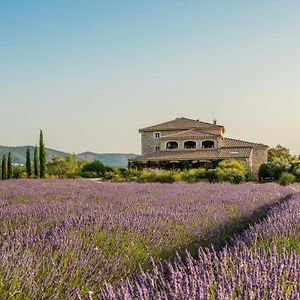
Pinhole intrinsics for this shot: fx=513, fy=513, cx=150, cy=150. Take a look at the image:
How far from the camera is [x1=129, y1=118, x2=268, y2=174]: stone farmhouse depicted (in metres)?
36.0

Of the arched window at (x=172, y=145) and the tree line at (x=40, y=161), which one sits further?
the arched window at (x=172, y=145)

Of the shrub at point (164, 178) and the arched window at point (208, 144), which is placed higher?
the arched window at point (208, 144)

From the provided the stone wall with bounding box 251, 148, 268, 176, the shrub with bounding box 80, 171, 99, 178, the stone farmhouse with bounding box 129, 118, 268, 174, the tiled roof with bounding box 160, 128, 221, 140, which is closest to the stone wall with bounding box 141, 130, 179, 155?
the stone farmhouse with bounding box 129, 118, 268, 174

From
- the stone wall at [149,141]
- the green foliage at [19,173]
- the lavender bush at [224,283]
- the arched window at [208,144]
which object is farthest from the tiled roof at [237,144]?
the lavender bush at [224,283]

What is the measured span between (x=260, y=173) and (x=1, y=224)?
25.1 metres

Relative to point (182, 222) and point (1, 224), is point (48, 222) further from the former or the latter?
point (182, 222)

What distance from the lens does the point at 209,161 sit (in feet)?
116

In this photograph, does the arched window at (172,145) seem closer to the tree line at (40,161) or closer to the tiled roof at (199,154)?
the tiled roof at (199,154)

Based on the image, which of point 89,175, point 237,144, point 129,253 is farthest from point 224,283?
point 237,144

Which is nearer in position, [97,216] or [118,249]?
[118,249]

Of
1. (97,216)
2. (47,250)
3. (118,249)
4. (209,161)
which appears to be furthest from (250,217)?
(209,161)

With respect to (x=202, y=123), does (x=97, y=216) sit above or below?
below

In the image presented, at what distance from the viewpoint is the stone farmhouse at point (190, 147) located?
36.0 meters

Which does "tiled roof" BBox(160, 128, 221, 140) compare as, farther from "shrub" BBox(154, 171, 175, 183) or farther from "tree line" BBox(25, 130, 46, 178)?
"shrub" BBox(154, 171, 175, 183)
